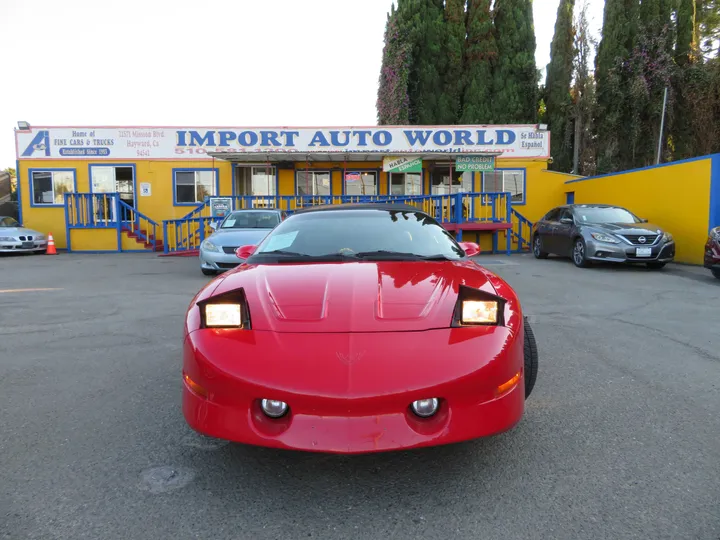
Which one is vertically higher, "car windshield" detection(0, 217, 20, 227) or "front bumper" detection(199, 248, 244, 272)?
"car windshield" detection(0, 217, 20, 227)

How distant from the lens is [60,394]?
3.44 meters

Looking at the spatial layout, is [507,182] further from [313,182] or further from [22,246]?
[22,246]

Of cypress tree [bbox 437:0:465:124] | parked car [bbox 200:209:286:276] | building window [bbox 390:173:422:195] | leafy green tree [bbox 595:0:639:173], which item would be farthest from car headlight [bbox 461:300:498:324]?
cypress tree [bbox 437:0:465:124]

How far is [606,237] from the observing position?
10.5 m

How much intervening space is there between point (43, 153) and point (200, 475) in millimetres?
20614

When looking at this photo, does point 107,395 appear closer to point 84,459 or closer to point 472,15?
point 84,459

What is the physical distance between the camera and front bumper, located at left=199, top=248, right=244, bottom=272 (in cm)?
922

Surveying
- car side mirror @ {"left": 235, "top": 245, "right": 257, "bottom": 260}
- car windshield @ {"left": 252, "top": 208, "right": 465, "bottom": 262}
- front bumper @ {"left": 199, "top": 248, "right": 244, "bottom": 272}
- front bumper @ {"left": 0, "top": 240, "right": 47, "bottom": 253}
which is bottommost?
front bumper @ {"left": 0, "top": 240, "right": 47, "bottom": 253}

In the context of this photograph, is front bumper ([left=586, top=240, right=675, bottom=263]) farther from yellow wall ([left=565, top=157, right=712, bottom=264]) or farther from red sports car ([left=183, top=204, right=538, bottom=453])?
red sports car ([left=183, top=204, right=538, bottom=453])

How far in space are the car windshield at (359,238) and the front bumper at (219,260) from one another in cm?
555

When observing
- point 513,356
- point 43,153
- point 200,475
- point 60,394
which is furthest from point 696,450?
point 43,153

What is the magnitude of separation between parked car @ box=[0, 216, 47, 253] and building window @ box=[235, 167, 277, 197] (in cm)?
691

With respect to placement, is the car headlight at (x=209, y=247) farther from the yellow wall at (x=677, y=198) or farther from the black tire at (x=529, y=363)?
the yellow wall at (x=677, y=198)

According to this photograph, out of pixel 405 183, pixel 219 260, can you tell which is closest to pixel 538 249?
pixel 405 183
